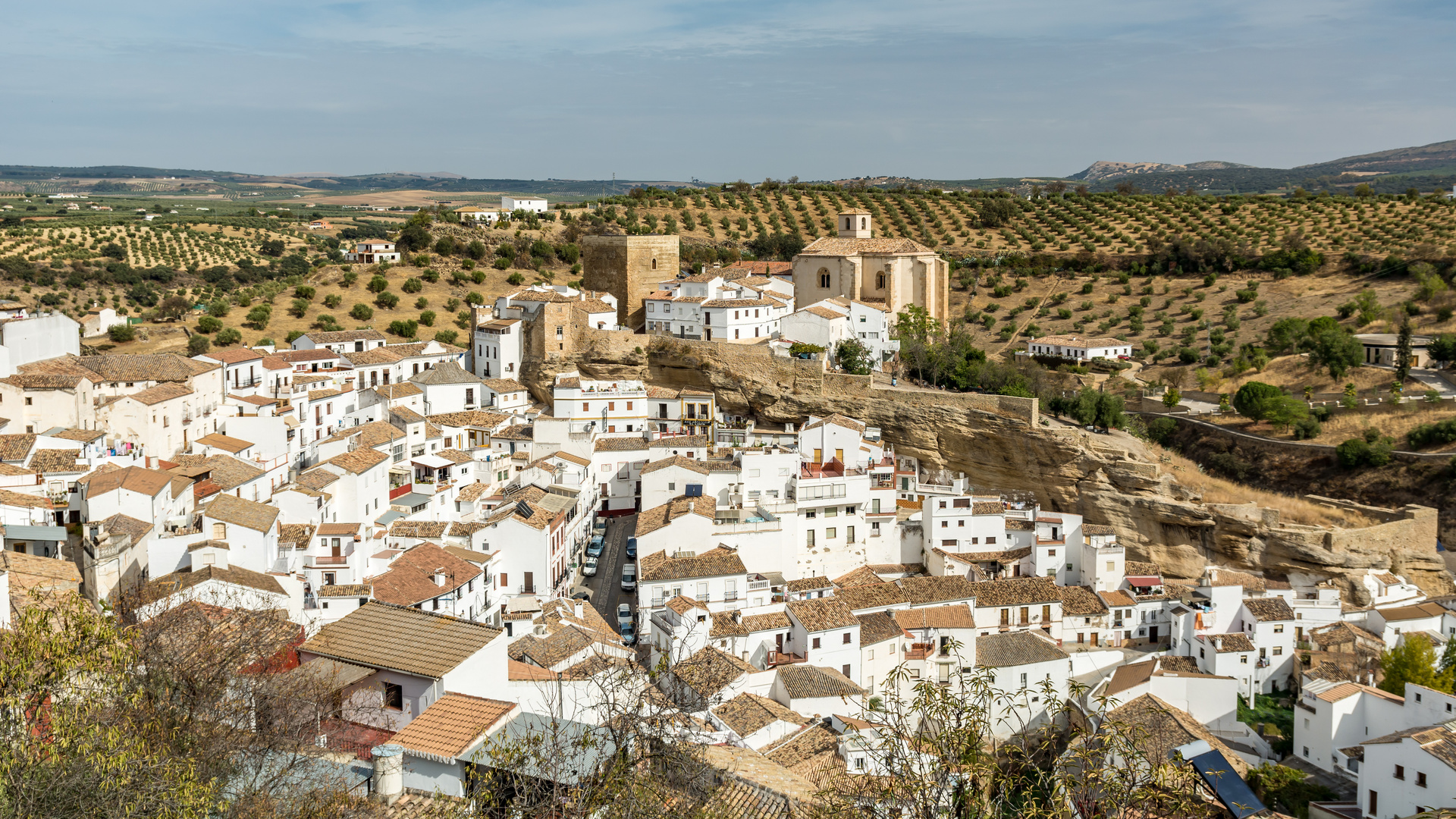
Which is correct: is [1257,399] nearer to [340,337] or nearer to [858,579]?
[858,579]

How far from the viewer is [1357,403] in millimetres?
33375

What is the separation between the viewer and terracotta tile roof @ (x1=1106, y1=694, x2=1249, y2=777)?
18.8m

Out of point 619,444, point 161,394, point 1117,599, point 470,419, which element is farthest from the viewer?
point 470,419

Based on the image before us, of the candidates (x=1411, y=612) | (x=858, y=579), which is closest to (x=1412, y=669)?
(x=1411, y=612)

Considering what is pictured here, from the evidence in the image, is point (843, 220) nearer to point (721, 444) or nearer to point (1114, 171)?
point (721, 444)

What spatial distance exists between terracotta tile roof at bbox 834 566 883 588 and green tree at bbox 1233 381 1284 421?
572 inches

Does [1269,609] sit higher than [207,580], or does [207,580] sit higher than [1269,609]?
[207,580]

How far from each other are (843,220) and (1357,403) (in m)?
17.8

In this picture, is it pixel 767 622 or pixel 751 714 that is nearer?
pixel 751 714

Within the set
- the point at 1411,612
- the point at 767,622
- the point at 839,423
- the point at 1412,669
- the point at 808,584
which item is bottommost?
the point at 1412,669

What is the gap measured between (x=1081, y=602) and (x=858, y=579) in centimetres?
481

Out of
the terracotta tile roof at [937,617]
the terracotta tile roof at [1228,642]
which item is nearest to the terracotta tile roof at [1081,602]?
the terracotta tile roof at [1228,642]

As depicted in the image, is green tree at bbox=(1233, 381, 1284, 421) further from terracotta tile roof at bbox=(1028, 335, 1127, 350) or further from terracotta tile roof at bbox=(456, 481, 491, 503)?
terracotta tile roof at bbox=(456, 481, 491, 503)

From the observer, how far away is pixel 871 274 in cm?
3741
